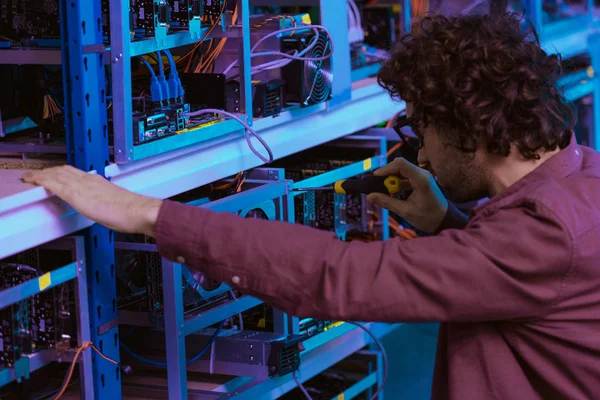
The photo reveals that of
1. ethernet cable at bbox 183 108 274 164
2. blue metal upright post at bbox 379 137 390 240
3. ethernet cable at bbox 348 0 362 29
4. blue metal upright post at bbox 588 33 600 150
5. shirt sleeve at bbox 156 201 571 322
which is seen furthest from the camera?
blue metal upright post at bbox 588 33 600 150

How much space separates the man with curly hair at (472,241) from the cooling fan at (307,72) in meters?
0.69

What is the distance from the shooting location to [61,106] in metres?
2.11

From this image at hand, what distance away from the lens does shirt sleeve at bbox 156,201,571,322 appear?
1.46 meters

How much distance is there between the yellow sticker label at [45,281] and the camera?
172cm

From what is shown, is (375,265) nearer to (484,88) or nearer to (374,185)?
(484,88)

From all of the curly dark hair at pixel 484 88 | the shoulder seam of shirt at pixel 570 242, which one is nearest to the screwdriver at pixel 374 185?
the curly dark hair at pixel 484 88

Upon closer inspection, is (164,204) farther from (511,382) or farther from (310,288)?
(511,382)

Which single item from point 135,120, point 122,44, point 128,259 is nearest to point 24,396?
point 128,259

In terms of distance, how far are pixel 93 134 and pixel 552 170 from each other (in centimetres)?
88

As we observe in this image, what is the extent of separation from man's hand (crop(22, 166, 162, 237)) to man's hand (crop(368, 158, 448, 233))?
0.70 m

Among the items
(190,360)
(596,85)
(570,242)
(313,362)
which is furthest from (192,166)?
(596,85)

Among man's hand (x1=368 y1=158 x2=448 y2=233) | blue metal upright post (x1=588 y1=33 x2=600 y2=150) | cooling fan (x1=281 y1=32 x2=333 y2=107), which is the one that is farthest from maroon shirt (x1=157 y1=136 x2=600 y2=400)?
blue metal upright post (x1=588 y1=33 x2=600 y2=150)

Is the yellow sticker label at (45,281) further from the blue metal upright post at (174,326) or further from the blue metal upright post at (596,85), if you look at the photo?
the blue metal upright post at (596,85)

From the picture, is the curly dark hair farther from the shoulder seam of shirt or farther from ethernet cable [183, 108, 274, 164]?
ethernet cable [183, 108, 274, 164]
